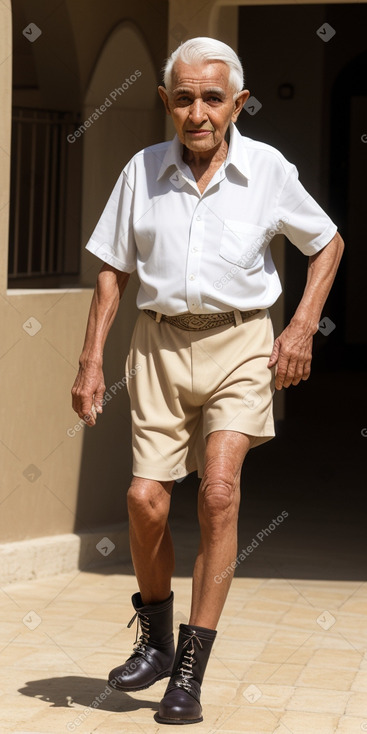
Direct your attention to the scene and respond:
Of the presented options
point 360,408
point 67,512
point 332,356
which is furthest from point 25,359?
point 332,356

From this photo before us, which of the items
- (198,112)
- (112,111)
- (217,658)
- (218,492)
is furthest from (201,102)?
(112,111)

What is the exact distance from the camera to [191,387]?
14.2 ft

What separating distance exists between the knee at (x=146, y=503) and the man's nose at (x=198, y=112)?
1.15m

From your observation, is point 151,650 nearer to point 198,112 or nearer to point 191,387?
point 191,387

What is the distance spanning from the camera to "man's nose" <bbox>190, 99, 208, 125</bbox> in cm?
419

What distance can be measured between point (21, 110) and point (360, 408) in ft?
22.1

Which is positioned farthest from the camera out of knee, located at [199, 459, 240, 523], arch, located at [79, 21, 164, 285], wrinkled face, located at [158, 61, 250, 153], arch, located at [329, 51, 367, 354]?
arch, located at [329, 51, 367, 354]

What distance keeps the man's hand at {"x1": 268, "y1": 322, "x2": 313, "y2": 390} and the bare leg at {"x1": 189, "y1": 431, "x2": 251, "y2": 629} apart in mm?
275

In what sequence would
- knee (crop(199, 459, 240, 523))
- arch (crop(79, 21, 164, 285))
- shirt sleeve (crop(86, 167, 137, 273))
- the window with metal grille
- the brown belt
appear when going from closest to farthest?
knee (crop(199, 459, 240, 523)), the brown belt, shirt sleeve (crop(86, 167, 137, 273)), arch (crop(79, 21, 164, 285)), the window with metal grille

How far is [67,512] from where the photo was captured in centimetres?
690

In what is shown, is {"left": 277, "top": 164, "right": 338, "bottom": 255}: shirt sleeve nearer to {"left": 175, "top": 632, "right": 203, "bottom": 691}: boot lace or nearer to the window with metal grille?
{"left": 175, "top": 632, "right": 203, "bottom": 691}: boot lace

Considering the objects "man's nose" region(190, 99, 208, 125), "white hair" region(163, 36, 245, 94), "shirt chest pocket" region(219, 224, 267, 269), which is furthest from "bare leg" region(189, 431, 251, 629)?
"white hair" region(163, 36, 245, 94)

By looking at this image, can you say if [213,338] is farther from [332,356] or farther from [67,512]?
[332,356]

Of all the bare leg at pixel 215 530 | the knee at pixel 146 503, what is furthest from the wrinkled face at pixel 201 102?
the knee at pixel 146 503
